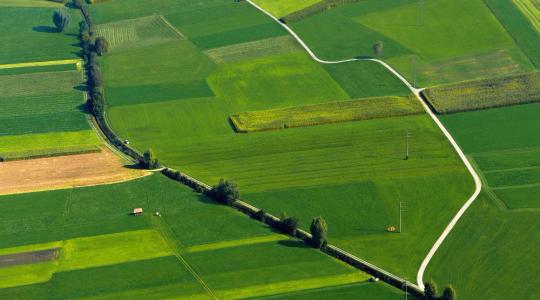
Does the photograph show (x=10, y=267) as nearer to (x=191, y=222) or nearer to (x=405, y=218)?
(x=191, y=222)

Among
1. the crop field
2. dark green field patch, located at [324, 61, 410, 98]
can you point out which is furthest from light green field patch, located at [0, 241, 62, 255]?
the crop field

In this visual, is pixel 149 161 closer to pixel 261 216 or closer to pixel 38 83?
pixel 261 216

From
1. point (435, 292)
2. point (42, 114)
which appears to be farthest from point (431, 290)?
point (42, 114)

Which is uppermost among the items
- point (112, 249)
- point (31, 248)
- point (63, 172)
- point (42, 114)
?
point (42, 114)

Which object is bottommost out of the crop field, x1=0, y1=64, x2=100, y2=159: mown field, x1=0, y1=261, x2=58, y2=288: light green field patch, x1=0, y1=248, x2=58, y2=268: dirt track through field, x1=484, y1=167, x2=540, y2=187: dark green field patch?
x1=0, y1=261, x2=58, y2=288: light green field patch

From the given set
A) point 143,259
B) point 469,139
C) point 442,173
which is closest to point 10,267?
point 143,259

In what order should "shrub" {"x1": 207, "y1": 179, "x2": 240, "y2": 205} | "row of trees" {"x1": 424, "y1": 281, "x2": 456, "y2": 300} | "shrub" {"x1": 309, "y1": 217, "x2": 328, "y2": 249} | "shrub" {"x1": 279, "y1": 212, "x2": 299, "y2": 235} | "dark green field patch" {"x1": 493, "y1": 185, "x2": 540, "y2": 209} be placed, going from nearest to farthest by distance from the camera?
"row of trees" {"x1": 424, "y1": 281, "x2": 456, "y2": 300}
"shrub" {"x1": 309, "y1": 217, "x2": 328, "y2": 249}
"shrub" {"x1": 279, "y1": 212, "x2": 299, "y2": 235}
"dark green field patch" {"x1": 493, "y1": 185, "x2": 540, "y2": 209}
"shrub" {"x1": 207, "y1": 179, "x2": 240, "y2": 205}

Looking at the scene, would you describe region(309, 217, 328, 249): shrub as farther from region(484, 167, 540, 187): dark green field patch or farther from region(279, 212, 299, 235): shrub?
region(484, 167, 540, 187): dark green field patch
